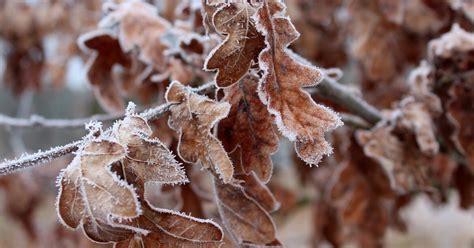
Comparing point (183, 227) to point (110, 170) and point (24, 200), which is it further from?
point (24, 200)

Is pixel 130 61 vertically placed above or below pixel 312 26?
below

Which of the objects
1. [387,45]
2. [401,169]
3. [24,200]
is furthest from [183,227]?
[24,200]

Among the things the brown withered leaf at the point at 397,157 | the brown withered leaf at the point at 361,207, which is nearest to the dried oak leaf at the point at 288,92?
the brown withered leaf at the point at 397,157

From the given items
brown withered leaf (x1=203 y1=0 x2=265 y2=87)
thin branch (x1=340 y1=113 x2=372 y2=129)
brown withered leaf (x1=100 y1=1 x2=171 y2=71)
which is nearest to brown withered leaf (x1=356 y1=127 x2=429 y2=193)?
thin branch (x1=340 y1=113 x2=372 y2=129)

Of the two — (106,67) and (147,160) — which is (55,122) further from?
(147,160)

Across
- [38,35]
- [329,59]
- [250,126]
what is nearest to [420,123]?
[250,126]

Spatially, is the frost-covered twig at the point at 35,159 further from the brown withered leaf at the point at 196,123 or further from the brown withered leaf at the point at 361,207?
the brown withered leaf at the point at 361,207
